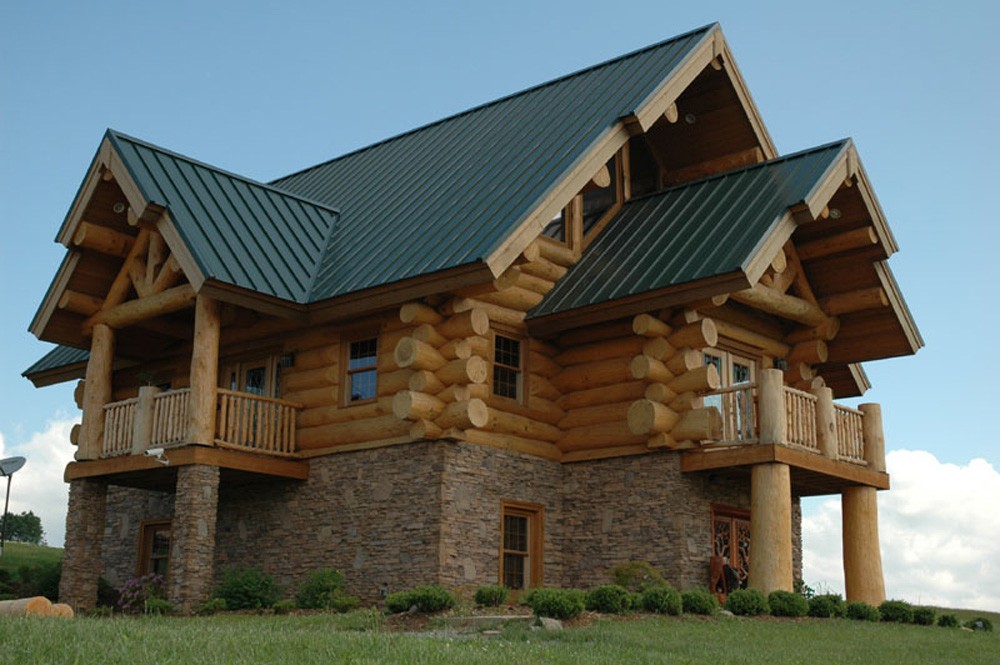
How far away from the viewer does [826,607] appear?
20062 millimetres

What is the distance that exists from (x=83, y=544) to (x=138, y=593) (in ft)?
5.92

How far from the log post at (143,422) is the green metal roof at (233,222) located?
3.21 metres

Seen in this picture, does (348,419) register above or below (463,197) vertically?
below

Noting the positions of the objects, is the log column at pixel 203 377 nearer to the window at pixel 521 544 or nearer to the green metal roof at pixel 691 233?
the window at pixel 521 544

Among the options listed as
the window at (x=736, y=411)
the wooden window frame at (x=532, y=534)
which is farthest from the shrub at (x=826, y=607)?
the wooden window frame at (x=532, y=534)

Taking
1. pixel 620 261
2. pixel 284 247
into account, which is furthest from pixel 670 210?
pixel 284 247

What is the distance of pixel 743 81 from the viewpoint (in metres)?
26.3

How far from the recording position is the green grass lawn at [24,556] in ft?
106

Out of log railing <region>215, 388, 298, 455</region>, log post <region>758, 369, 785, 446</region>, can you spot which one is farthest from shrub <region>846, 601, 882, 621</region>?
log railing <region>215, 388, 298, 455</region>

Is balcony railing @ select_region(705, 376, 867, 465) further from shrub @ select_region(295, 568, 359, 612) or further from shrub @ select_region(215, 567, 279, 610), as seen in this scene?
shrub @ select_region(215, 567, 279, 610)

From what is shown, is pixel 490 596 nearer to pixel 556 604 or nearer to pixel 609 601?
pixel 609 601

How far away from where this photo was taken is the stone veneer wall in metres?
21.2

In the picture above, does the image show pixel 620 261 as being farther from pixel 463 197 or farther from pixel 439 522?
pixel 439 522

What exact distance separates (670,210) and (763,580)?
7826 millimetres
